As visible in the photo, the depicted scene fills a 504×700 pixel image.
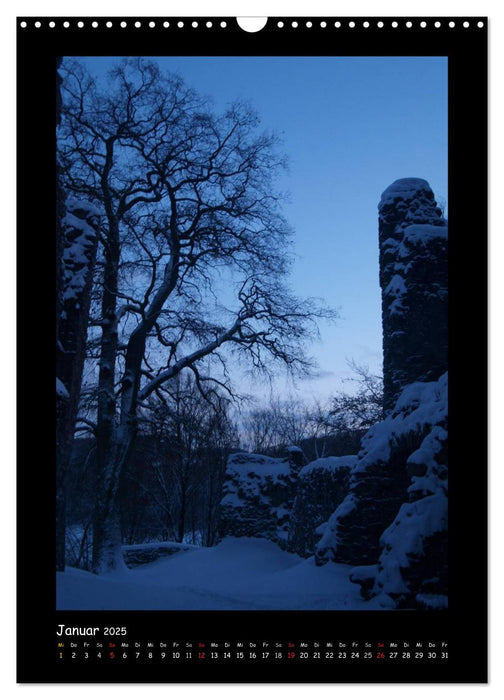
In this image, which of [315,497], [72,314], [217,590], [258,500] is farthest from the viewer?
[258,500]

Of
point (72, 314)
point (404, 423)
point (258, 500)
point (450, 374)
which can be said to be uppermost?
point (72, 314)

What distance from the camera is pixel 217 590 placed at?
17.3ft

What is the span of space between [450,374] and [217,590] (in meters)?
2.87

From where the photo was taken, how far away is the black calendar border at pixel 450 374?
134 inches

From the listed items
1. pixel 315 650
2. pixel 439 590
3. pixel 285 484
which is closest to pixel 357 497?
pixel 439 590

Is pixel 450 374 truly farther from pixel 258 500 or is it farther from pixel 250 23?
pixel 258 500

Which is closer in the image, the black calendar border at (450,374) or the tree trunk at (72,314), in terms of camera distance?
the black calendar border at (450,374)

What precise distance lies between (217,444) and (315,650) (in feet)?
66.3

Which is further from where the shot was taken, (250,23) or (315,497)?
(315,497)

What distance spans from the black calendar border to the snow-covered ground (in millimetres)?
272

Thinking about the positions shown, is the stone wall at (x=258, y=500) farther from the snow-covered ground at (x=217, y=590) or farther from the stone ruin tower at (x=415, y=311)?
the stone ruin tower at (x=415, y=311)

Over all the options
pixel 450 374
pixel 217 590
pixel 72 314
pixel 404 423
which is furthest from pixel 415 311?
pixel 450 374

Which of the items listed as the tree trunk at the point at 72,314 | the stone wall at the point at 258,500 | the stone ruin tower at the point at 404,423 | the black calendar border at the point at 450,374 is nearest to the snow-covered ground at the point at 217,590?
the black calendar border at the point at 450,374

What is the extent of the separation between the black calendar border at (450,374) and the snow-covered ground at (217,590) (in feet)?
0.89
